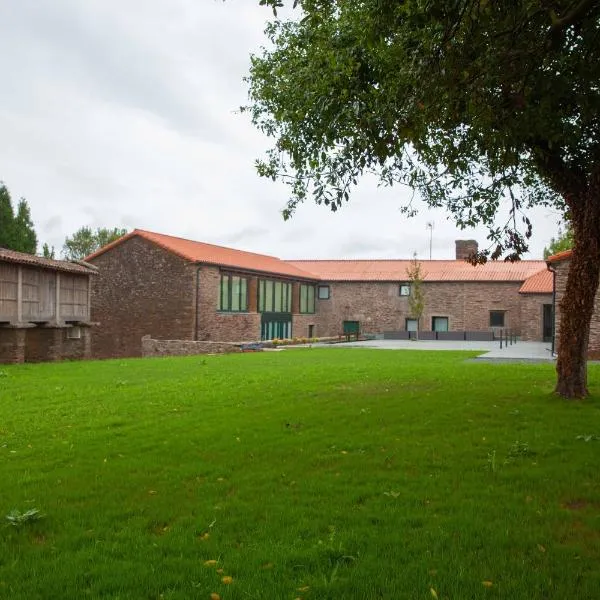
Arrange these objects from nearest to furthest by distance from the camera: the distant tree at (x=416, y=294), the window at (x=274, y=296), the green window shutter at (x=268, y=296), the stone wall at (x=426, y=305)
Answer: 1. the window at (x=274, y=296)
2. the green window shutter at (x=268, y=296)
3. the distant tree at (x=416, y=294)
4. the stone wall at (x=426, y=305)

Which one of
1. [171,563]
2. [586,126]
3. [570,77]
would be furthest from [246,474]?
[586,126]

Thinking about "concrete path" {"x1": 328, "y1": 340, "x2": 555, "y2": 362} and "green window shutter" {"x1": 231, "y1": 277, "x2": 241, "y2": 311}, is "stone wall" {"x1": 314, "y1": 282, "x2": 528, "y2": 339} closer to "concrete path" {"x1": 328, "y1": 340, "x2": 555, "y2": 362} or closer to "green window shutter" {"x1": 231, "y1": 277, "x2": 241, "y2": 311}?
"concrete path" {"x1": 328, "y1": 340, "x2": 555, "y2": 362}

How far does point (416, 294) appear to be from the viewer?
44.2 m

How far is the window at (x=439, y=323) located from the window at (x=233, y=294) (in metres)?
15.5

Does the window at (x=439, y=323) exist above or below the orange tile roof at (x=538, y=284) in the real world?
below

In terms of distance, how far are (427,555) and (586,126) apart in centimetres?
817

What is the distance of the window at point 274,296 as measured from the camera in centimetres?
4116

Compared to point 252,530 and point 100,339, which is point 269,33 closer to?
point 252,530

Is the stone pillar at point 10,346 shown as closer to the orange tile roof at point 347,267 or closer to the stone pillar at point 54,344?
the stone pillar at point 54,344

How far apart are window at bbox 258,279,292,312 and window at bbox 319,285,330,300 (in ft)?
16.3

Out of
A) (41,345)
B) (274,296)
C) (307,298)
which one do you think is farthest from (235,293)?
(41,345)

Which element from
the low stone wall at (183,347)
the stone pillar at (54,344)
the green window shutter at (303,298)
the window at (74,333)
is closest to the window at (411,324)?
the green window shutter at (303,298)

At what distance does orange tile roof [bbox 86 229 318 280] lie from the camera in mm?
35562

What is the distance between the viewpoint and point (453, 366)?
18953 millimetres
